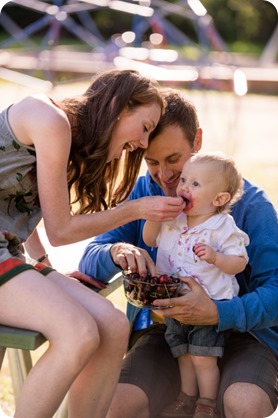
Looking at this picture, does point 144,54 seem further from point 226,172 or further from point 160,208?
point 160,208

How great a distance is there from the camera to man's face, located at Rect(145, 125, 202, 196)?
2.87m

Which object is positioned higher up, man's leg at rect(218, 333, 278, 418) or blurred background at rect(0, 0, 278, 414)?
man's leg at rect(218, 333, 278, 418)

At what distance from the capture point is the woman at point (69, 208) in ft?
7.57

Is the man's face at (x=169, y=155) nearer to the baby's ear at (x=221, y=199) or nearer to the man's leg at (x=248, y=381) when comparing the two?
the baby's ear at (x=221, y=199)

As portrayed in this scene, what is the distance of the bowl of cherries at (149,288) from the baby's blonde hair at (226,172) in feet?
1.06

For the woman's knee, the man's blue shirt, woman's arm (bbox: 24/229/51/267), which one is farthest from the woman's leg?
woman's arm (bbox: 24/229/51/267)

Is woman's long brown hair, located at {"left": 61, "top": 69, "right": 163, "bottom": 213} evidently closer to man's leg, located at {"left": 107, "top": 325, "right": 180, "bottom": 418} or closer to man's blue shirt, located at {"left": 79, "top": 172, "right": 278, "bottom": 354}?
man's blue shirt, located at {"left": 79, "top": 172, "right": 278, "bottom": 354}

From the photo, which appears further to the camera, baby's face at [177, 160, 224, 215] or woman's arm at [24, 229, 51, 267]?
woman's arm at [24, 229, 51, 267]

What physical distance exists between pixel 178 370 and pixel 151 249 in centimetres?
44

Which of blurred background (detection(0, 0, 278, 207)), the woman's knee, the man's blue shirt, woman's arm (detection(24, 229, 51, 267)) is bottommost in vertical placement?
blurred background (detection(0, 0, 278, 207))

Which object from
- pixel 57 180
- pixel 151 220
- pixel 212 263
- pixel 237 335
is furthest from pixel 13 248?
pixel 237 335

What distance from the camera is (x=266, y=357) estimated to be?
2.76 m

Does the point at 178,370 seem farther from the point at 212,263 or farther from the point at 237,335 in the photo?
the point at 212,263

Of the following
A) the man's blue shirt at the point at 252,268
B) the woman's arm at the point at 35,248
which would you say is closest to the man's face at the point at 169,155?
the man's blue shirt at the point at 252,268
